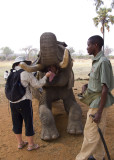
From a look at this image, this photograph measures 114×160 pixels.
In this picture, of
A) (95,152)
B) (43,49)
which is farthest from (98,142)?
(43,49)

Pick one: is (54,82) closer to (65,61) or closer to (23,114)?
(65,61)

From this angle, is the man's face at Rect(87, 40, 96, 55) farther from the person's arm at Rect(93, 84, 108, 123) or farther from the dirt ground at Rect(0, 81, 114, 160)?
the dirt ground at Rect(0, 81, 114, 160)

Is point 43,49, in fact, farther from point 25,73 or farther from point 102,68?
point 102,68

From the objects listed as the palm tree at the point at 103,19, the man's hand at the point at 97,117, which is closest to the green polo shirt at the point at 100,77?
the man's hand at the point at 97,117

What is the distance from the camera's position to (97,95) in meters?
2.58

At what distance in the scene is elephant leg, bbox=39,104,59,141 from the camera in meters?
3.66

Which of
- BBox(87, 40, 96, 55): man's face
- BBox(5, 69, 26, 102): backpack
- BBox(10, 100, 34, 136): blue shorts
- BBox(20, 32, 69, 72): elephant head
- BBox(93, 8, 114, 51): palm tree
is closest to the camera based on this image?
BBox(87, 40, 96, 55): man's face

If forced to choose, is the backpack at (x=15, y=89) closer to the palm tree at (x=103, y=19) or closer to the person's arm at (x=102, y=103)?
the person's arm at (x=102, y=103)

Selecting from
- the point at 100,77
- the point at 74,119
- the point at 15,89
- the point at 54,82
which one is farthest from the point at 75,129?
the point at 100,77

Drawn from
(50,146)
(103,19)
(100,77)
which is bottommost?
(50,146)

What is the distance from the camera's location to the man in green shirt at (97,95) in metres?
2.38

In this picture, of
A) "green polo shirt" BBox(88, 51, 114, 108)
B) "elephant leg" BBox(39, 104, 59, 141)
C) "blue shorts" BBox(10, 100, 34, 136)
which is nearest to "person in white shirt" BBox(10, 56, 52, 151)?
"blue shorts" BBox(10, 100, 34, 136)

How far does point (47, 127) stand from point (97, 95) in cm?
161

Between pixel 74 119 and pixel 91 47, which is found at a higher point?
pixel 91 47
